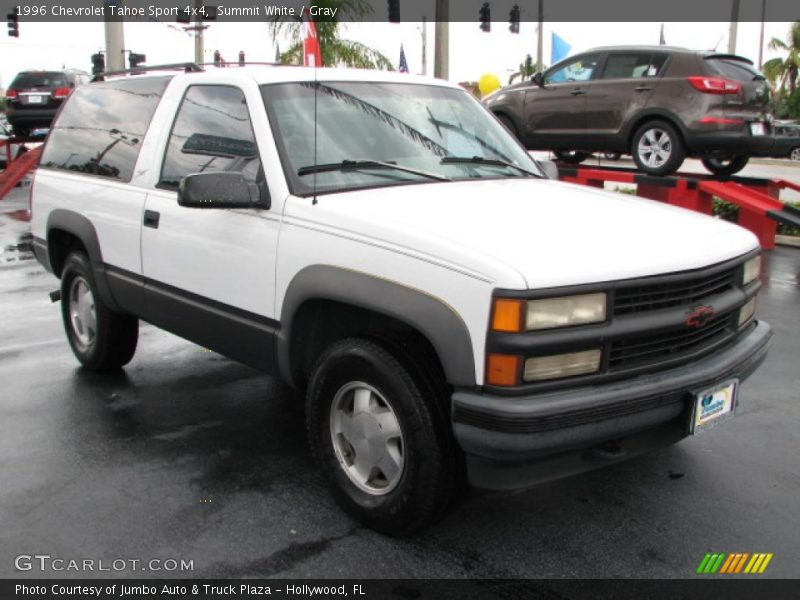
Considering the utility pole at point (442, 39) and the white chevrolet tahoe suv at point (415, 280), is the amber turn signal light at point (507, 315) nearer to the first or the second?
the white chevrolet tahoe suv at point (415, 280)

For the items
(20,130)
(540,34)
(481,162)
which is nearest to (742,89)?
(481,162)

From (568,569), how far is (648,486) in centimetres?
89

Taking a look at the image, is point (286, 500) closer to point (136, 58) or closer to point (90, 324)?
point (90, 324)

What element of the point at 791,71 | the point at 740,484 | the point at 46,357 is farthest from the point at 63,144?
the point at 791,71

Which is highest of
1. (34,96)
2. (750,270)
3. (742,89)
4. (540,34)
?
(540,34)

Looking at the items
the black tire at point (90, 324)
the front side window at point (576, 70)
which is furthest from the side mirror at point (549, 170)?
the front side window at point (576, 70)

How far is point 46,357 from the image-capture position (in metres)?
5.88

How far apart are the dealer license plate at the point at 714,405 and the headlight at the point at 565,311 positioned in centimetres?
62

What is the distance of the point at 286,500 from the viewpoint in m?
3.66

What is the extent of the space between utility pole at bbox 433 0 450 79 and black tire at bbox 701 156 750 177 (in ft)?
30.7

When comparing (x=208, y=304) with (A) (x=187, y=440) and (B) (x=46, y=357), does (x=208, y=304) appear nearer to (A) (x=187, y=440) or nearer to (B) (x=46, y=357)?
(A) (x=187, y=440)

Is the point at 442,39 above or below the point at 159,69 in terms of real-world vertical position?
above

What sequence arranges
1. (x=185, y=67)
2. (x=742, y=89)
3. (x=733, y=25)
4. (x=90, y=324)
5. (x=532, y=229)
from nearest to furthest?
(x=532, y=229) < (x=185, y=67) < (x=90, y=324) < (x=742, y=89) < (x=733, y=25)

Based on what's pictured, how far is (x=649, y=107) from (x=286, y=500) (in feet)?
25.5
